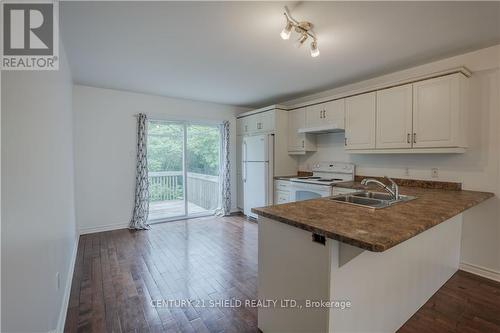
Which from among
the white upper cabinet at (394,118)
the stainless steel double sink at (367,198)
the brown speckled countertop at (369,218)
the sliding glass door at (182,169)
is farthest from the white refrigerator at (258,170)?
the brown speckled countertop at (369,218)

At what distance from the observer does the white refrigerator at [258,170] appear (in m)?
4.47

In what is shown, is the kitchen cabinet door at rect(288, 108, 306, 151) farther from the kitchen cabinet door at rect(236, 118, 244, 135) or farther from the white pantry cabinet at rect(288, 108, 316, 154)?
the kitchen cabinet door at rect(236, 118, 244, 135)

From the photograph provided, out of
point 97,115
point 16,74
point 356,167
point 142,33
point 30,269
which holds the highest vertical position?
point 142,33

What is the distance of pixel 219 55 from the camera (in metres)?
2.71

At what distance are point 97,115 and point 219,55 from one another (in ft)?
8.50

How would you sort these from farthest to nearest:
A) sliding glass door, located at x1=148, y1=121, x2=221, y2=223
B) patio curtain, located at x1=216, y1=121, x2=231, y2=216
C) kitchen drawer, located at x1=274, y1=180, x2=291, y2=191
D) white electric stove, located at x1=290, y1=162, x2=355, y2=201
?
patio curtain, located at x1=216, y1=121, x2=231, y2=216
sliding glass door, located at x1=148, y1=121, x2=221, y2=223
kitchen drawer, located at x1=274, y1=180, x2=291, y2=191
white electric stove, located at x1=290, y1=162, x2=355, y2=201

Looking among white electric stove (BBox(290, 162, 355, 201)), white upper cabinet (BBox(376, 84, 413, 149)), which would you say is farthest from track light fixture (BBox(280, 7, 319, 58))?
white electric stove (BBox(290, 162, 355, 201))

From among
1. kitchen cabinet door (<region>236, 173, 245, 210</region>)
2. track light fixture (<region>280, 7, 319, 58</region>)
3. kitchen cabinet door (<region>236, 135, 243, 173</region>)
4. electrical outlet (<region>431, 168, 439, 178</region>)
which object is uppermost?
track light fixture (<region>280, 7, 319, 58</region>)

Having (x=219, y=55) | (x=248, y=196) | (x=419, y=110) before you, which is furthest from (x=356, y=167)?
(x=219, y=55)

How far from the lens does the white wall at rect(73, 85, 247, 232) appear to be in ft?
12.8

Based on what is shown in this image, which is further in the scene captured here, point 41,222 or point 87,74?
point 87,74

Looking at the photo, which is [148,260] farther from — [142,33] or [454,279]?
[454,279]

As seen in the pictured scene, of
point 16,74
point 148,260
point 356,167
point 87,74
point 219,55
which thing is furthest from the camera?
point 356,167

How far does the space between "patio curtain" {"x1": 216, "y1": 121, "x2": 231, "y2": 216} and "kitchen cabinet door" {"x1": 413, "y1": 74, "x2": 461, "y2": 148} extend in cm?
343
